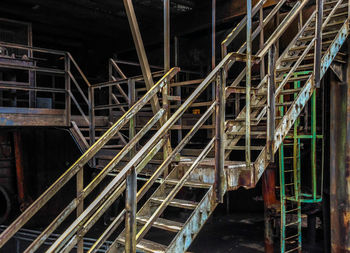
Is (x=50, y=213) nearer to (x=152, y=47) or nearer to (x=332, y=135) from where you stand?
(x=152, y=47)

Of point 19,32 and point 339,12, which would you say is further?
point 19,32

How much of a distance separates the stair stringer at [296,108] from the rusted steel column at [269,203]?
3465 millimetres

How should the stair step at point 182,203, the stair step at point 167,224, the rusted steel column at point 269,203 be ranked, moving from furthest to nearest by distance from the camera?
the rusted steel column at point 269,203, the stair step at point 182,203, the stair step at point 167,224

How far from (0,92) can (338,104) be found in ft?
30.0

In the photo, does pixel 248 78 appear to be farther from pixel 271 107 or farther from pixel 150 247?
pixel 150 247

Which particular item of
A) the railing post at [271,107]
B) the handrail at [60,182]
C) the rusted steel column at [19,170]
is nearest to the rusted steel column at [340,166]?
the railing post at [271,107]

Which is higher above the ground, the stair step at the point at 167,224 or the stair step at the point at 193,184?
the stair step at the point at 193,184

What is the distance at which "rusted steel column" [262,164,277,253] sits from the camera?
8000mm

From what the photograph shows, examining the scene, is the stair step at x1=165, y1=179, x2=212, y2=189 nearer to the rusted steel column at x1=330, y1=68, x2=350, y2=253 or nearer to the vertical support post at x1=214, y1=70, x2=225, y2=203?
the vertical support post at x1=214, y1=70, x2=225, y2=203

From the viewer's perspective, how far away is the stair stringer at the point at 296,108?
15.3ft

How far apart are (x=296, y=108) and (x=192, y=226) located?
2.51 metres

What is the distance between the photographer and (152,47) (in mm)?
13453

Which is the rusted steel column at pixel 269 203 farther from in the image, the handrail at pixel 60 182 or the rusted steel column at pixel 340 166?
the handrail at pixel 60 182

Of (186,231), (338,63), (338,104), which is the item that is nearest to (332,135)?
(338,104)
